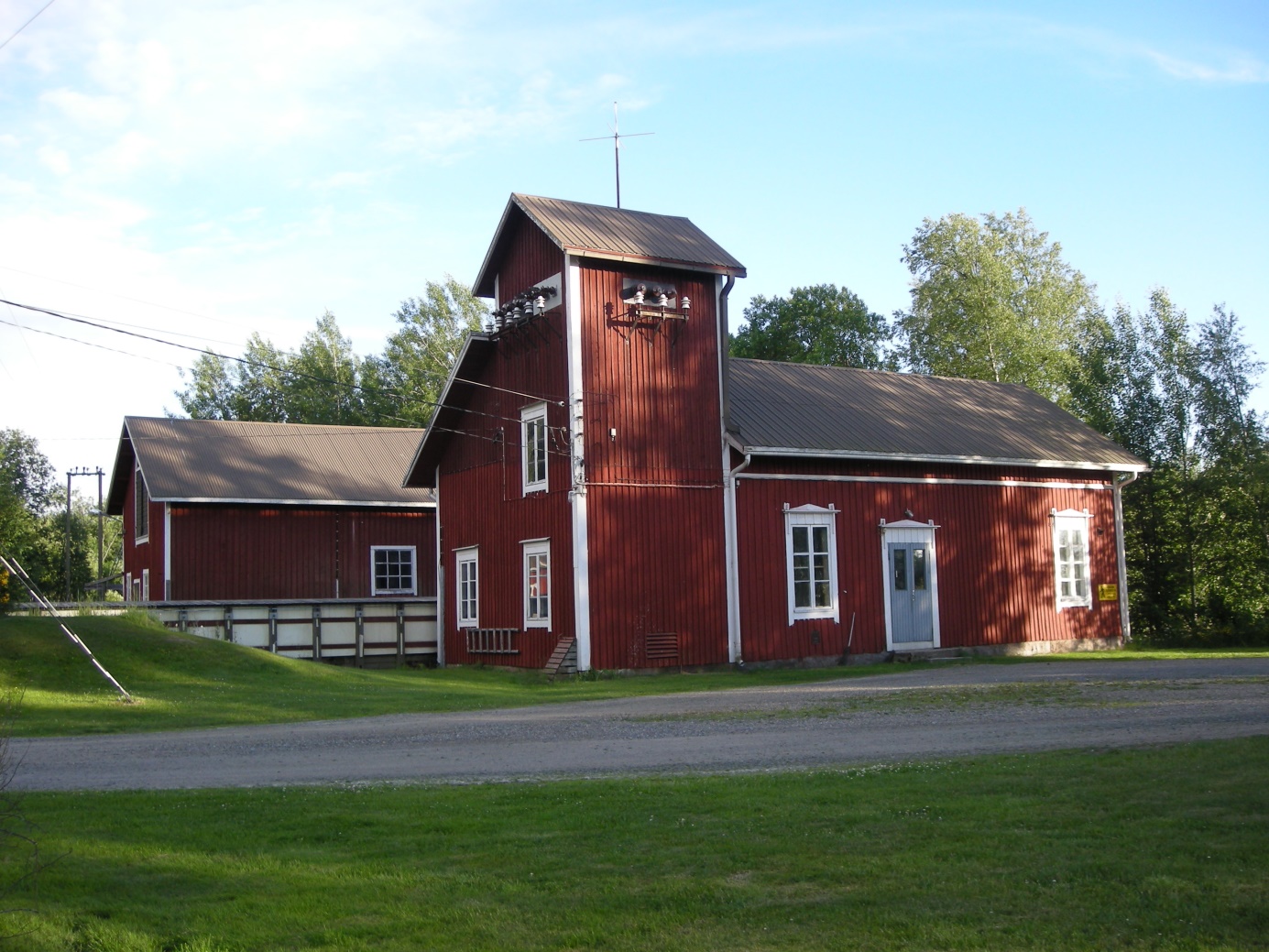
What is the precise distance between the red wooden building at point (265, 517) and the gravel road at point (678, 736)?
17183 millimetres

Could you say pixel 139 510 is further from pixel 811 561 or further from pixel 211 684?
pixel 811 561

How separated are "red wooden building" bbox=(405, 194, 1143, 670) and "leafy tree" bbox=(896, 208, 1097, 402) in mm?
19176

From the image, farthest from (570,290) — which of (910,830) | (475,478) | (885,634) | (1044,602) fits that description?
(910,830)

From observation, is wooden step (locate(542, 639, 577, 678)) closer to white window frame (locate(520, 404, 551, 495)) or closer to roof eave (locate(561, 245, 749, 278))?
white window frame (locate(520, 404, 551, 495))

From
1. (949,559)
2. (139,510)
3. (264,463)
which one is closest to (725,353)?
(949,559)

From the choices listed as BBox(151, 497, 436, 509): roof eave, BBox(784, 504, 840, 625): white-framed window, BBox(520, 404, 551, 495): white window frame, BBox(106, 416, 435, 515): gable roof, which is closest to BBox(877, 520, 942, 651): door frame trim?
BBox(784, 504, 840, 625): white-framed window

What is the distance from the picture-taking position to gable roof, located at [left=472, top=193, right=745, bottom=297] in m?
22.5

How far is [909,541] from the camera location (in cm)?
2536

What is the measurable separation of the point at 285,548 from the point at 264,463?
2796 millimetres

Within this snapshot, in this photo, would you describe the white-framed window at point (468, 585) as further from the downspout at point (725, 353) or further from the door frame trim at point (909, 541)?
the door frame trim at point (909, 541)

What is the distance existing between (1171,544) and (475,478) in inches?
737

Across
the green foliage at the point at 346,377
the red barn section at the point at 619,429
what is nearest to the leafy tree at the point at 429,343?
the green foliage at the point at 346,377

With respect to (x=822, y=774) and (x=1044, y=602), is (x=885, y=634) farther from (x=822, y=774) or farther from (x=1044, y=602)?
(x=822, y=774)

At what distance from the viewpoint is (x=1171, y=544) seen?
32125mm
